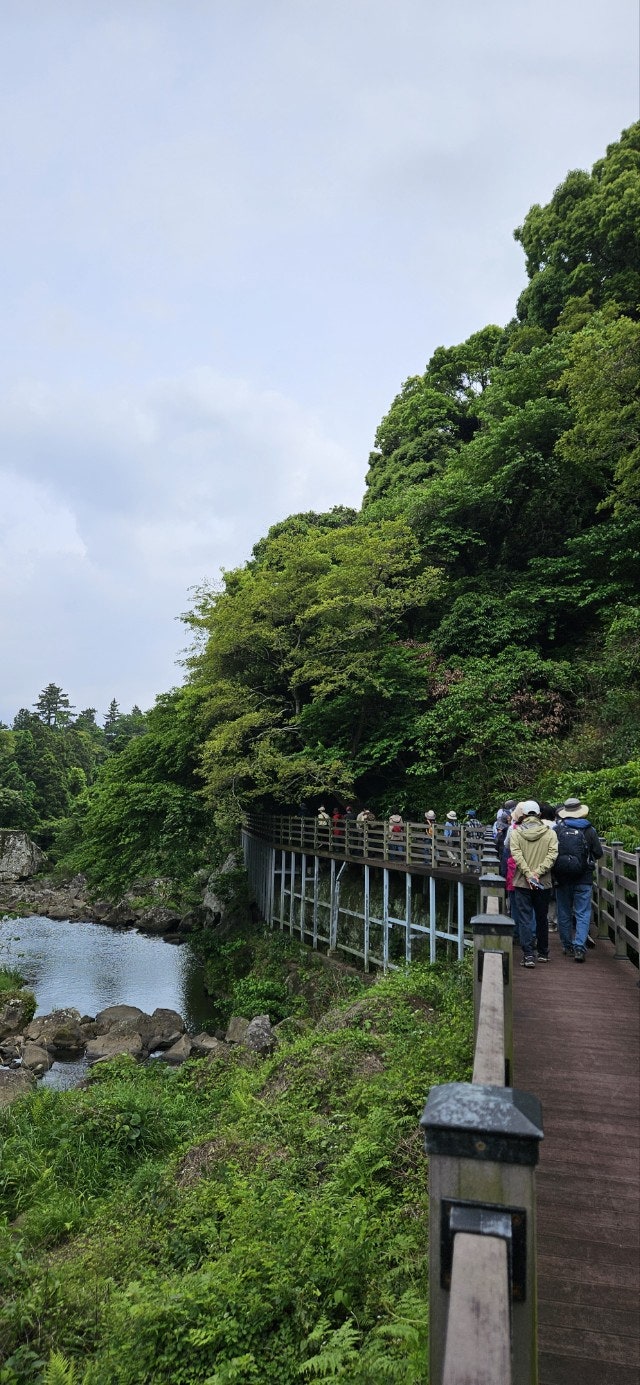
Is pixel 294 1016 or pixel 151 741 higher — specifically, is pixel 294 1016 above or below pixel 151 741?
below

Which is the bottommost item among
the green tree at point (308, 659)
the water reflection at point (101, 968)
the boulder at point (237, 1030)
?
the water reflection at point (101, 968)

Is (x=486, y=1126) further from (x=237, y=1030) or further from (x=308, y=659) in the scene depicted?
(x=308, y=659)

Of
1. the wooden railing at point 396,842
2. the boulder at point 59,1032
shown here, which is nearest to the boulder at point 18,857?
the wooden railing at point 396,842

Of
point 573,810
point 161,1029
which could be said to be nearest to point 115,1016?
point 161,1029

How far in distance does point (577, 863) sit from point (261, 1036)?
32.9ft

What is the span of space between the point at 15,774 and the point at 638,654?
51448 mm

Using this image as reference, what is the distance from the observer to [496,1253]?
65.5 inches

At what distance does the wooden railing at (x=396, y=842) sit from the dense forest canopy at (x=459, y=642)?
1.47 m

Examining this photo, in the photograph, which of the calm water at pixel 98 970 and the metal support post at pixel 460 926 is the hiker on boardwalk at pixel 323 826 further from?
the metal support post at pixel 460 926

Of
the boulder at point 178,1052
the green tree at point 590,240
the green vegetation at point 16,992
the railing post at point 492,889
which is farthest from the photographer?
the green tree at point 590,240

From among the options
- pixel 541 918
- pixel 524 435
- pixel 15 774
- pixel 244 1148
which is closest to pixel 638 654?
pixel 524 435

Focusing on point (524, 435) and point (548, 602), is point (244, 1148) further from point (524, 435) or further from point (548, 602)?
point (524, 435)

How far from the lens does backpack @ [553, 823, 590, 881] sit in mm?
8406

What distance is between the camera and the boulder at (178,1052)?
628 inches
